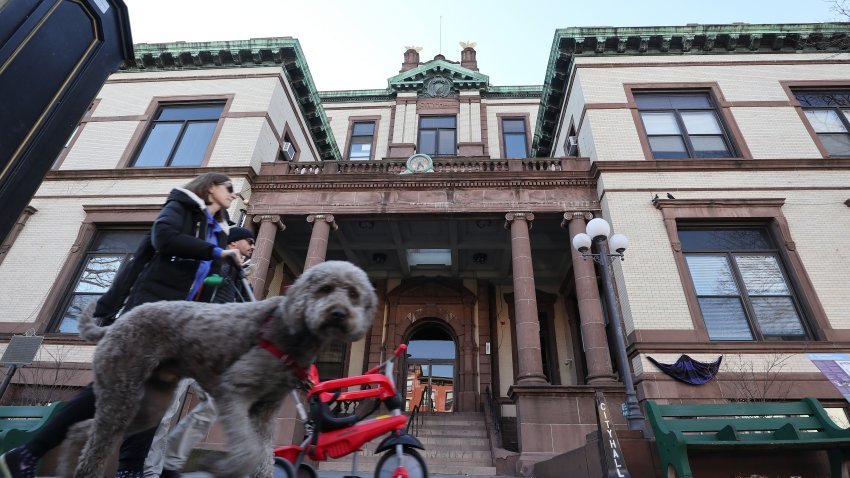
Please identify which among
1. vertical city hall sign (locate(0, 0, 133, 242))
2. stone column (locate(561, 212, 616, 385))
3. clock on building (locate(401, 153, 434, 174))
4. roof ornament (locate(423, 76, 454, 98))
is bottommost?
vertical city hall sign (locate(0, 0, 133, 242))

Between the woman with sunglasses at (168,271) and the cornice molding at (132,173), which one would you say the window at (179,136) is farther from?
the woman with sunglasses at (168,271)

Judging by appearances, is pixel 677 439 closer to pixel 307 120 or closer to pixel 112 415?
pixel 112 415

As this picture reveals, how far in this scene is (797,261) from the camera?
10.5m

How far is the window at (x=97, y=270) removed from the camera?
37.4 feet

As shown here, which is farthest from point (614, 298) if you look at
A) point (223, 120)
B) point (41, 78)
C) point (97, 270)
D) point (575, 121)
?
point (97, 270)

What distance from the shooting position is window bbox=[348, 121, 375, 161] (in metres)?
21.6

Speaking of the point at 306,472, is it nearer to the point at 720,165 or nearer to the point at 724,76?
the point at 720,165

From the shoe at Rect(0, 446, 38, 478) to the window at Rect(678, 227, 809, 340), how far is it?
1194cm

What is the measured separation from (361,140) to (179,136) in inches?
374

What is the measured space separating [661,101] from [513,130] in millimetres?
8563

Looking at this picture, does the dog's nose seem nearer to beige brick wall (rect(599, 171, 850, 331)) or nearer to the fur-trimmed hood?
the fur-trimmed hood

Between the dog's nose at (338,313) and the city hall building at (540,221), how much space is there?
5798 mm

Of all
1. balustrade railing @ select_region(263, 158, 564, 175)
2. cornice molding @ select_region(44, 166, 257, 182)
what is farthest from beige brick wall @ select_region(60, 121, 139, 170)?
balustrade railing @ select_region(263, 158, 564, 175)

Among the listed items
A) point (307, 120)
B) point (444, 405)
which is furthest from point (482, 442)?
point (307, 120)
